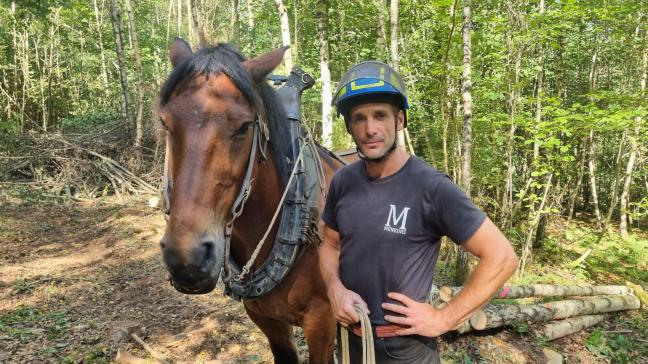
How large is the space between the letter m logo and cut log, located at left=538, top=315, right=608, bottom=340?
3902mm

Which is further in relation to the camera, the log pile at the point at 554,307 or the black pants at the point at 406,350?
the log pile at the point at 554,307

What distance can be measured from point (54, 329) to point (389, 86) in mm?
4763

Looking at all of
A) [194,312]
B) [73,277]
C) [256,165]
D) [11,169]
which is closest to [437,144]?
[194,312]

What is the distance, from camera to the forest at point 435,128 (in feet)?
17.9

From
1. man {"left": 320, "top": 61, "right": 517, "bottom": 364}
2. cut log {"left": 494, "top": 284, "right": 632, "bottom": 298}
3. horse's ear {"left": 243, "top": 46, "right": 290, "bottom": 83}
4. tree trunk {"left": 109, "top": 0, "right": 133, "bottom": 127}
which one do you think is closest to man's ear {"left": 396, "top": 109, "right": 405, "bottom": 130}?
man {"left": 320, "top": 61, "right": 517, "bottom": 364}

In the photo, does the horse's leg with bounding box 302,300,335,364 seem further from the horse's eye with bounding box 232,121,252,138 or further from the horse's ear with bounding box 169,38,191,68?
the horse's ear with bounding box 169,38,191,68

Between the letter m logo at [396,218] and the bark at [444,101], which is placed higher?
the bark at [444,101]

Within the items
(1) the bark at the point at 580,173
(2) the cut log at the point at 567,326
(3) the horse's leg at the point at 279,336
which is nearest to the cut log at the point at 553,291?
(2) the cut log at the point at 567,326

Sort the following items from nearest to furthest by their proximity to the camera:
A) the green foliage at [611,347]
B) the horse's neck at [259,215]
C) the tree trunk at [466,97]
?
the horse's neck at [259,215] → the green foliage at [611,347] → the tree trunk at [466,97]

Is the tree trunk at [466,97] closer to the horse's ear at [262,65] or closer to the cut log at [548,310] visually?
the cut log at [548,310]

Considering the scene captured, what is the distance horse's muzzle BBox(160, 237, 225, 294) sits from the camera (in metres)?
1.36

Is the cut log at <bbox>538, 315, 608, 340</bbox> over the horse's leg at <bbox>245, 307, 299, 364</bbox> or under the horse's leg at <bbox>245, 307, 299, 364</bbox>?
under

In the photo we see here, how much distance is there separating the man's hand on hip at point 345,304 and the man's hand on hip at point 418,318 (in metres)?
0.15

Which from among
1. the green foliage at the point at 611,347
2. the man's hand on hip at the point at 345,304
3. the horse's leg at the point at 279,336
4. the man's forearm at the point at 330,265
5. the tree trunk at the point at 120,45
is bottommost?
the green foliage at the point at 611,347
